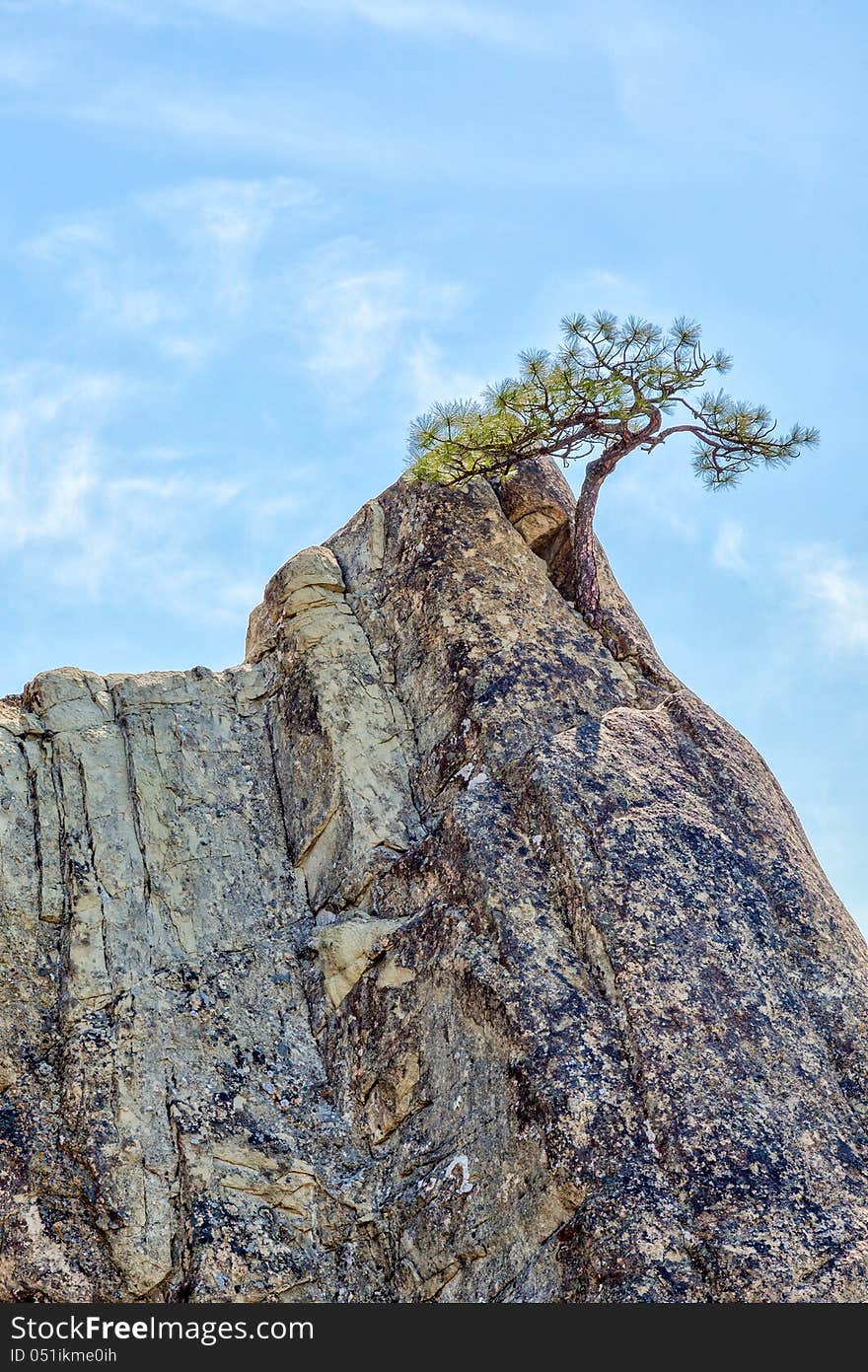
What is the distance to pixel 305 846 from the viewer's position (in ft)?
61.0

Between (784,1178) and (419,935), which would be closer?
(784,1178)

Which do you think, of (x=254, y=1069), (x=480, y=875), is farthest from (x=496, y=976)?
(x=254, y=1069)

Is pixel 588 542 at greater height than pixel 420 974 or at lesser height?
greater

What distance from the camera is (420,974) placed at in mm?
16422

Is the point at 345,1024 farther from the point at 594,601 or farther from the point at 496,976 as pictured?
the point at 594,601

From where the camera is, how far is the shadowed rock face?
1409cm

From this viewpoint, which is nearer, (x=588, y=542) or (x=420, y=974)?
(x=420, y=974)

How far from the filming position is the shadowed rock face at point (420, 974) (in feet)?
46.2

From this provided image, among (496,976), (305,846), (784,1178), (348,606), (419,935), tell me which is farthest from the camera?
(348,606)

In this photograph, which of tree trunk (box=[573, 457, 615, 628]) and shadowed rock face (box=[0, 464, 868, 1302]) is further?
tree trunk (box=[573, 457, 615, 628])

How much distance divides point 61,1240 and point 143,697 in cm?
808

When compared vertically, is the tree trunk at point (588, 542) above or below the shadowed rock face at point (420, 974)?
above

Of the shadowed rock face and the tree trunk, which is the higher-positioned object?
the tree trunk

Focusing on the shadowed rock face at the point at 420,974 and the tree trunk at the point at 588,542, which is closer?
the shadowed rock face at the point at 420,974
